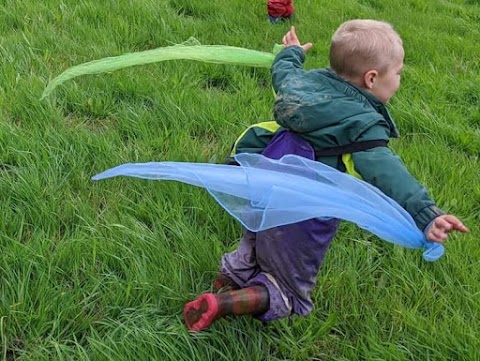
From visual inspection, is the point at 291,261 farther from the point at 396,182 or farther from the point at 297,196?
the point at 396,182

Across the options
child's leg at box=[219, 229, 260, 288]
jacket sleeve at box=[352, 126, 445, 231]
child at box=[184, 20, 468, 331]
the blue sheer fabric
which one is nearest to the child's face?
child at box=[184, 20, 468, 331]

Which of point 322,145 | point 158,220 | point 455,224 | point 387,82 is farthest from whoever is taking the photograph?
point 158,220

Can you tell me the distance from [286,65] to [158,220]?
0.89m

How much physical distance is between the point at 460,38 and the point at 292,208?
14.4 ft

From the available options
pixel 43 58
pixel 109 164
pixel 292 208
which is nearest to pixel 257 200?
pixel 292 208

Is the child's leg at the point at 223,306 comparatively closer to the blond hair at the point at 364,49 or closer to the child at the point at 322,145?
the child at the point at 322,145

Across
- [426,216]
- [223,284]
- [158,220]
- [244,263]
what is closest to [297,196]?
[426,216]

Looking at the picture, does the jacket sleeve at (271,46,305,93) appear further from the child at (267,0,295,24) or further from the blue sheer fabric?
the child at (267,0,295,24)

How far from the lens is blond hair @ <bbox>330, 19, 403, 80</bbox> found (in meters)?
2.22

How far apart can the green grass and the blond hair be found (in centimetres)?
90

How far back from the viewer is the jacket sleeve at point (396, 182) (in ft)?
6.51

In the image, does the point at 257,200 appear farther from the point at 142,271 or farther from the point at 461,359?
the point at 461,359

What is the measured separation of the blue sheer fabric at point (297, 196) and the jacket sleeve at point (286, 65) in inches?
15.7

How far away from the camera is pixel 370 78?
7.41 feet
